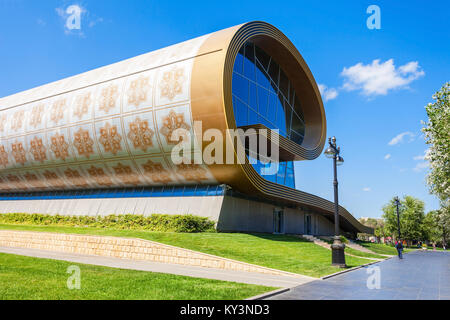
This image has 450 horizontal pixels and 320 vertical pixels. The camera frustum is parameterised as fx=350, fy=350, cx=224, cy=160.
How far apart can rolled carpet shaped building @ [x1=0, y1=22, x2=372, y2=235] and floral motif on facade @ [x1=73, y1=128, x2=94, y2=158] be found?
0.34 feet

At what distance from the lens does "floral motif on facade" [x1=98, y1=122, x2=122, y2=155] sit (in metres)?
29.5

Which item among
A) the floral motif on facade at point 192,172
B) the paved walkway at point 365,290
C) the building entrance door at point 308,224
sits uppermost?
the floral motif on facade at point 192,172

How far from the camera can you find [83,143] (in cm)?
3170

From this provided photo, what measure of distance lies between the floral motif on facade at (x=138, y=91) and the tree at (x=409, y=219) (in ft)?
212

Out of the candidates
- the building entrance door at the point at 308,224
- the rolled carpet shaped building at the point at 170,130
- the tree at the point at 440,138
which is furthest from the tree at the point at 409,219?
the tree at the point at 440,138

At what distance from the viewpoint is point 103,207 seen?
33438mm

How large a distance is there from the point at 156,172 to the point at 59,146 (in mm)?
11059

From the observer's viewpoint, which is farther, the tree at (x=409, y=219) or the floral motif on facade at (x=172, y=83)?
the tree at (x=409, y=219)

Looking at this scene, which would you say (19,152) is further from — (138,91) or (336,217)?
(336,217)

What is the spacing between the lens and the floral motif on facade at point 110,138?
29500 millimetres

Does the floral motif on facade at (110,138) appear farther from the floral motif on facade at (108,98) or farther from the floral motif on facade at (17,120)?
the floral motif on facade at (17,120)

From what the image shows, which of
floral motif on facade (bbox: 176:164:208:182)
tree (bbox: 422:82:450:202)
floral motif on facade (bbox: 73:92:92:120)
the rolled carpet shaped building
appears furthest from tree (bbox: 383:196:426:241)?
floral motif on facade (bbox: 73:92:92:120)
